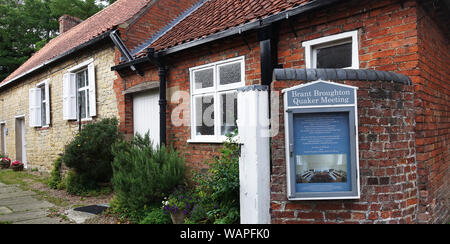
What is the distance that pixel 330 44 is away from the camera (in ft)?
15.3

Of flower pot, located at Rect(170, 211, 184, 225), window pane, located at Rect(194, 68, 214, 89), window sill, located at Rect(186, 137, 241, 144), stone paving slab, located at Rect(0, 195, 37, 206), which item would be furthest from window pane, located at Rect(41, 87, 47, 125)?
flower pot, located at Rect(170, 211, 184, 225)

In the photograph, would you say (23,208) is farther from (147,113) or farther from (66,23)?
(66,23)

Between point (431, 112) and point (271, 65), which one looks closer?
point (431, 112)

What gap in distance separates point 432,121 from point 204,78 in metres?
4.12

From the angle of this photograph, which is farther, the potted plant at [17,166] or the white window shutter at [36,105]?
the potted plant at [17,166]

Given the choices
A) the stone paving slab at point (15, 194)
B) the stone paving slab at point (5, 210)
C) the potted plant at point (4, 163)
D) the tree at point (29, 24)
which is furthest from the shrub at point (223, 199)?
the tree at point (29, 24)

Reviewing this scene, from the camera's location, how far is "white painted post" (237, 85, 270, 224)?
11.5 feet

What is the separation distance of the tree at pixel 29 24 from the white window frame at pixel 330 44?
67.1 feet

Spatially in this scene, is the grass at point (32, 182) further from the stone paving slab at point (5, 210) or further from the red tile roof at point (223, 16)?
the red tile roof at point (223, 16)

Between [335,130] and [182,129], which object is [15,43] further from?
[335,130]

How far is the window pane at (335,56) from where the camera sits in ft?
14.9

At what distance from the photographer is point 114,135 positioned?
7934 mm

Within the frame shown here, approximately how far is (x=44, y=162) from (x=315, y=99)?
12.1 meters

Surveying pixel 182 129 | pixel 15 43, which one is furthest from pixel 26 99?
pixel 15 43
